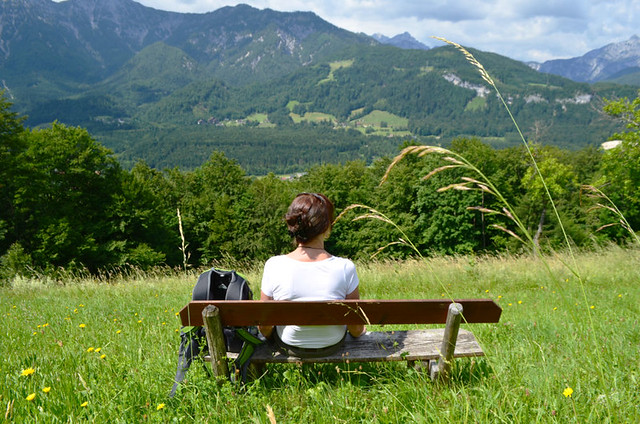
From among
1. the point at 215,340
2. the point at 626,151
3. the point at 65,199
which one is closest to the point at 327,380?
the point at 215,340

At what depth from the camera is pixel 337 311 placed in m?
2.28

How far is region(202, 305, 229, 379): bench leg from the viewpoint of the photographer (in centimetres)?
229

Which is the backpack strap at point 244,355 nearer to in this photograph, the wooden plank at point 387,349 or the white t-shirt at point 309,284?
the wooden plank at point 387,349

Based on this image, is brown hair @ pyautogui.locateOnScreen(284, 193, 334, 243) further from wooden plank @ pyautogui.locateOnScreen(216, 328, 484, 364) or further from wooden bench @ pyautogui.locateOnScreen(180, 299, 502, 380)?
wooden plank @ pyautogui.locateOnScreen(216, 328, 484, 364)

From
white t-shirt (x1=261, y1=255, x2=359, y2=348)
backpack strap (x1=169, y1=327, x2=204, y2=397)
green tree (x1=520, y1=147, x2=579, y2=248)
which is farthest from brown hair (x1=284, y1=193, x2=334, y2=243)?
green tree (x1=520, y1=147, x2=579, y2=248)

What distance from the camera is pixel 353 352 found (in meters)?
2.61

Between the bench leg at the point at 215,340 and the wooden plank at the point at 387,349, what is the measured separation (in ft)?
0.50

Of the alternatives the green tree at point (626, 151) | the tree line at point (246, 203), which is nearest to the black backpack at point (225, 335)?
the tree line at point (246, 203)

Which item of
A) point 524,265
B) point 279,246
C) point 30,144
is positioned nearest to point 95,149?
point 30,144

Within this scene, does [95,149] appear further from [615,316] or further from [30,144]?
[615,316]

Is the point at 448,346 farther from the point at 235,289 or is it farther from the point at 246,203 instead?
the point at 246,203

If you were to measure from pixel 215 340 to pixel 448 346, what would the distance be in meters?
1.39

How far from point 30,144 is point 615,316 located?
76.5 feet

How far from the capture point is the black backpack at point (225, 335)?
8.50 feet
